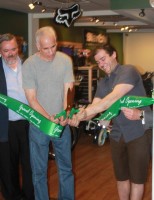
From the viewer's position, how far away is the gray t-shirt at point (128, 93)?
102 inches

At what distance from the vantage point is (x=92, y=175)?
4715mm

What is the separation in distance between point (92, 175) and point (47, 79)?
2.20m

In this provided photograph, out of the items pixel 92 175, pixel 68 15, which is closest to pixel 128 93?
pixel 92 175

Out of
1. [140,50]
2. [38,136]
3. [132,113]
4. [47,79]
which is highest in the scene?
[140,50]

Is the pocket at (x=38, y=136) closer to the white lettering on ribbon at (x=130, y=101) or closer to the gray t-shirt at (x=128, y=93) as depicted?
the gray t-shirt at (x=128, y=93)

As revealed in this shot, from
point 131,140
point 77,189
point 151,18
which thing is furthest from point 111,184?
point 151,18

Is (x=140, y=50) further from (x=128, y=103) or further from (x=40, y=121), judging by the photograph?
(x=128, y=103)

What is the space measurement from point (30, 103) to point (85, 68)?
6194 millimetres

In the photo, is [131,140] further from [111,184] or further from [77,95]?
[77,95]

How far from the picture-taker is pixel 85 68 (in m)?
8.99

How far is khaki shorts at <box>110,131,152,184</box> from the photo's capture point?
8.75 feet

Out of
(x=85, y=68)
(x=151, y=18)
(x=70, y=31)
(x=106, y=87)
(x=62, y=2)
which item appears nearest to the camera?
(x=106, y=87)

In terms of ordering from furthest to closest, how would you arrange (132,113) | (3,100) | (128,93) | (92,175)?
(92,175), (3,100), (128,93), (132,113)

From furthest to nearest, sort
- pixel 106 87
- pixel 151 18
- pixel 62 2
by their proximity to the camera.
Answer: pixel 151 18
pixel 62 2
pixel 106 87
